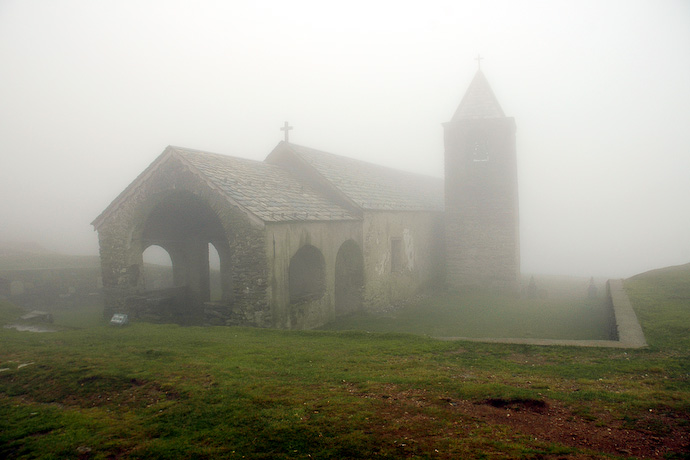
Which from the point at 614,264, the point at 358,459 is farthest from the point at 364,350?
the point at 614,264

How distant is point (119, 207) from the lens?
1513cm

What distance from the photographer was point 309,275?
1595 centimetres

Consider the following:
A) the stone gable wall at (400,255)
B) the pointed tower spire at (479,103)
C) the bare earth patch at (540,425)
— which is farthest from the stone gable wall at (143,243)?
the pointed tower spire at (479,103)

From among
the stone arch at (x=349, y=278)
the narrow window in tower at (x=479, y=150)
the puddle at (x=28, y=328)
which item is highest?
the narrow window in tower at (x=479, y=150)

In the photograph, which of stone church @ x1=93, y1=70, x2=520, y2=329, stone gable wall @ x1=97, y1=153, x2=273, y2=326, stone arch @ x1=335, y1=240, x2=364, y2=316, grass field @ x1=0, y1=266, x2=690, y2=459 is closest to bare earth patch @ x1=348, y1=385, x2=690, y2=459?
grass field @ x1=0, y1=266, x2=690, y2=459

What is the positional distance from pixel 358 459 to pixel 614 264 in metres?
52.1

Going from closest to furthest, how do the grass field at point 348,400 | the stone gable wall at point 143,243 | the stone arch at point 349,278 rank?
the grass field at point 348,400
the stone gable wall at point 143,243
the stone arch at point 349,278

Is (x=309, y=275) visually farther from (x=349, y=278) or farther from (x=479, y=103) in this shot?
(x=479, y=103)

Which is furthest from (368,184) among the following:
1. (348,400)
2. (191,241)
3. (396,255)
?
(348,400)

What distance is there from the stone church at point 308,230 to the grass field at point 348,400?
3.50 meters

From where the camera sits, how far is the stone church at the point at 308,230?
13.2 m

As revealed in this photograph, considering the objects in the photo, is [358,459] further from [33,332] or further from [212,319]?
[33,332]

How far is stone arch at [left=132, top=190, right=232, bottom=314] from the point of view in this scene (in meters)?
17.4

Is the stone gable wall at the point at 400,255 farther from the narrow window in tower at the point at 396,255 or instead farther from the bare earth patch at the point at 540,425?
the bare earth patch at the point at 540,425
